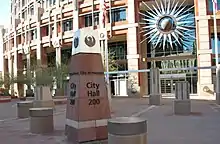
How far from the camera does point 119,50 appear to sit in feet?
142

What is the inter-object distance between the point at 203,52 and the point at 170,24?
5240mm

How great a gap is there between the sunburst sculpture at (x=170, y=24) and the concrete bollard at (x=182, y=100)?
21.7 meters

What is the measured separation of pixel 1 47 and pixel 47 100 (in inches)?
2152

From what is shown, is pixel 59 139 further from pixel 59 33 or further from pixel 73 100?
pixel 59 33

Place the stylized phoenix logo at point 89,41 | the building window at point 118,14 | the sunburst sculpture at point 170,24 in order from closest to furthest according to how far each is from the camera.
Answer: the stylized phoenix logo at point 89,41 < the sunburst sculpture at point 170,24 < the building window at point 118,14

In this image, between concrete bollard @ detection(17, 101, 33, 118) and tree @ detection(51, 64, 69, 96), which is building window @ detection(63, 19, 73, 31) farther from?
concrete bollard @ detection(17, 101, 33, 118)

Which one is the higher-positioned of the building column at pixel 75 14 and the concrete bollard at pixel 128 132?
the building column at pixel 75 14

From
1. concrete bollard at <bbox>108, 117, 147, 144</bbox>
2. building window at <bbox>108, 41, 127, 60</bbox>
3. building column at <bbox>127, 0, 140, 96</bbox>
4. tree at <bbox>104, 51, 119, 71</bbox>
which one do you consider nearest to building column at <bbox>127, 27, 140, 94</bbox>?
building column at <bbox>127, 0, 140, 96</bbox>

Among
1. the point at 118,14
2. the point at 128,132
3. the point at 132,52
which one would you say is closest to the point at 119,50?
the point at 118,14

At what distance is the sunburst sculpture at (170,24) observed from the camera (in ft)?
120

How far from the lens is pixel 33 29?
50.7 metres

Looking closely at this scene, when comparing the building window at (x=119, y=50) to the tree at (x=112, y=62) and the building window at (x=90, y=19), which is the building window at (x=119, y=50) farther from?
the building window at (x=90, y=19)

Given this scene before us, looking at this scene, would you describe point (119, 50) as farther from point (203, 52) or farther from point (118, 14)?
point (203, 52)

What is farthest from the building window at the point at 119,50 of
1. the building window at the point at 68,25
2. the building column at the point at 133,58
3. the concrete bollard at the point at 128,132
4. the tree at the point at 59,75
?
the concrete bollard at the point at 128,132
